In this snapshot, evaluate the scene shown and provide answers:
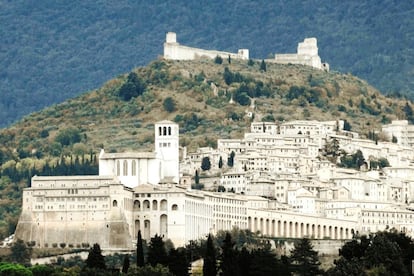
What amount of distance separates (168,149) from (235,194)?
6115 mm

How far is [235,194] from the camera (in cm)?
16650

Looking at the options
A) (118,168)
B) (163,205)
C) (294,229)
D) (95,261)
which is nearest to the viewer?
(95,261)

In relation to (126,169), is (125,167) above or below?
above

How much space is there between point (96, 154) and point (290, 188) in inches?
1005

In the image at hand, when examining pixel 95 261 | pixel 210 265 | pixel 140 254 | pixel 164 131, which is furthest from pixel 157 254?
pixel 164 131

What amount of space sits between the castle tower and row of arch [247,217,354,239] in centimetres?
697

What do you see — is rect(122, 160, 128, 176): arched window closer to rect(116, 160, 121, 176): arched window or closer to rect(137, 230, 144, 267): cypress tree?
rect(116, 160, 121, 176): arched window

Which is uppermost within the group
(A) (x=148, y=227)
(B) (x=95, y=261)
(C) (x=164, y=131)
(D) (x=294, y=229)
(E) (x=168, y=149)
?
(C) (x=164, y=131)

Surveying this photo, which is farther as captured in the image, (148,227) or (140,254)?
(148,227)

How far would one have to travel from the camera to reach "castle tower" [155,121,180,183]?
6496 inches

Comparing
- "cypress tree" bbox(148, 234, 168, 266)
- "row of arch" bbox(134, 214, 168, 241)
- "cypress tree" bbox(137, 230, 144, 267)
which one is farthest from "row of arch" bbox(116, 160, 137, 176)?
"cypress tree" bbox(148, 234, 168, 266)

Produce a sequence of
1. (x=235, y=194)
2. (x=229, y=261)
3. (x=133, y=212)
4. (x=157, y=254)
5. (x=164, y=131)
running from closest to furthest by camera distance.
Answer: (x=229, y=261), (x=157, y=254), (x=133, y=212), (x=235, y=194), (x=164, y=131)

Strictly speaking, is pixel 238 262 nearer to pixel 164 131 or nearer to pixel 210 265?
pixel 210 265

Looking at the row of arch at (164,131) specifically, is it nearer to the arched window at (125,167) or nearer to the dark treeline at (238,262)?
the arched window at (125,167)
